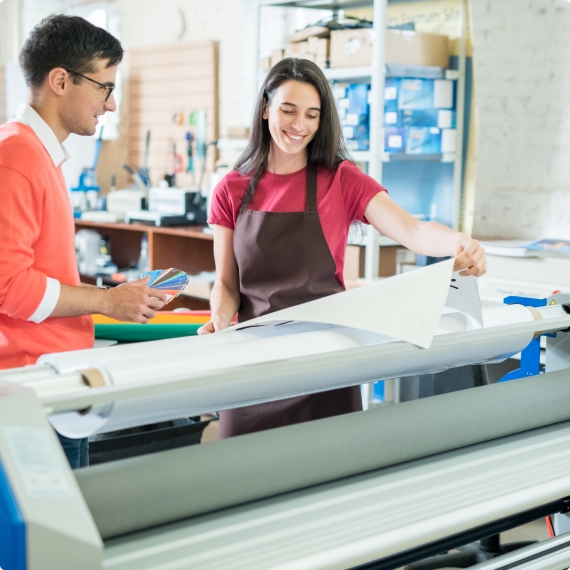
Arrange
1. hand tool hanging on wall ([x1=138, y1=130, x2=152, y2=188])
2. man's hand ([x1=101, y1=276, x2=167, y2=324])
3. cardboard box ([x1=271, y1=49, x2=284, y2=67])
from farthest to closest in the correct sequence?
hand tool hanging on wall ([x1=138, y1=130, x2=152, y2=188]), cardboard box ([x1=271, y1=49, x2=284, y2=67]), man's hand ([x1=101, y1=276, x2=167, y2=324])

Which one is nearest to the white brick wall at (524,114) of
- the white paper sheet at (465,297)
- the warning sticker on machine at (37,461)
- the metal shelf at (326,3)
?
the metal shelf at (326,3)

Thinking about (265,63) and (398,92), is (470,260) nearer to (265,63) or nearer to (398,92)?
(398,92)

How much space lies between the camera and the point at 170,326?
2.25 meters

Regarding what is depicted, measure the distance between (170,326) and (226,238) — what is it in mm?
598

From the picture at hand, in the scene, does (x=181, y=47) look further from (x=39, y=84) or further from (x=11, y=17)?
(x=39, y=84)

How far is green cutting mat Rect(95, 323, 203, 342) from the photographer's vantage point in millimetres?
2244

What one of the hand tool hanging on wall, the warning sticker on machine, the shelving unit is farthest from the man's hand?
the hand tool hanging on wall

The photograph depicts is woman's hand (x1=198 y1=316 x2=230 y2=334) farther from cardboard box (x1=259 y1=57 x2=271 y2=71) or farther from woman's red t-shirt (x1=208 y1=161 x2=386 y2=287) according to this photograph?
cardboard box (x1=259 y1=57 x2=271 y2=71)

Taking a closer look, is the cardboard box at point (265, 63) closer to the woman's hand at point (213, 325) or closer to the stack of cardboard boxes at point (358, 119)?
the stack of cardboard boxes at point (358, 119)

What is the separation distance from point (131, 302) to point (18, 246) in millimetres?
220

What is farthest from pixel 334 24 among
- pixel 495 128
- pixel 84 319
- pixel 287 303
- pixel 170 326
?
pixel 84 319

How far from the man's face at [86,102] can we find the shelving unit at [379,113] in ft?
6.11

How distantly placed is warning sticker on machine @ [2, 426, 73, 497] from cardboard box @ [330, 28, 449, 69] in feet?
9.19

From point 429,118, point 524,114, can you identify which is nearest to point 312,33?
point 429,118
